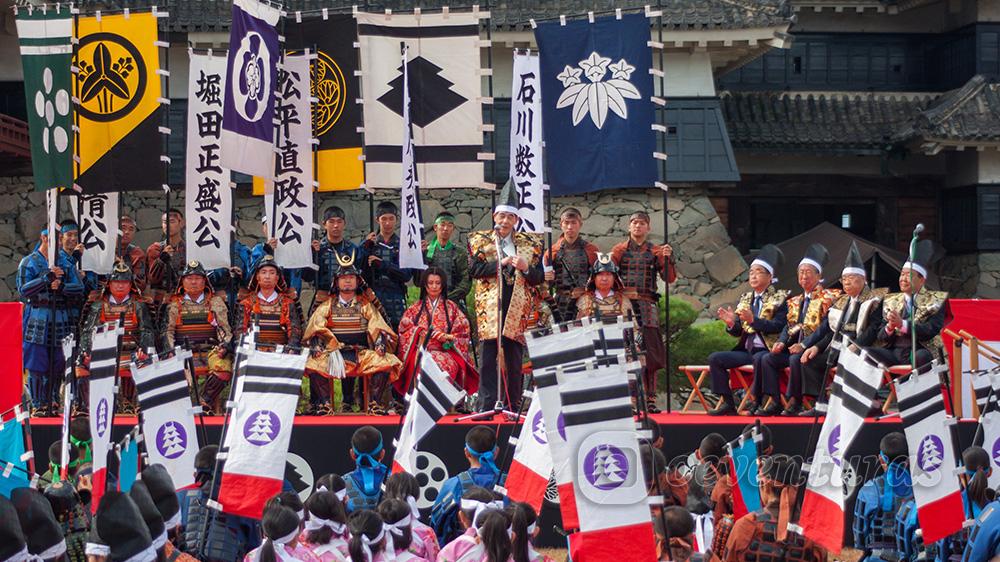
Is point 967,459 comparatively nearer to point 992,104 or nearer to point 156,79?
point 156,79

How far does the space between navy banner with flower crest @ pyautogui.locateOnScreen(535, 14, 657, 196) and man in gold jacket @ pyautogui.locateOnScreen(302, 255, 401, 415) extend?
6.03ft

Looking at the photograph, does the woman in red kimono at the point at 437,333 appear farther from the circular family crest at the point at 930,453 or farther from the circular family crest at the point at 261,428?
the circular family crest at the point at 930,453

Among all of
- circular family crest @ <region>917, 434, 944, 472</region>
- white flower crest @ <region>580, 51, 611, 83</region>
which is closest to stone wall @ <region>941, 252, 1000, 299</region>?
white flower crest @ <region>580, 51, 611, 83</region>

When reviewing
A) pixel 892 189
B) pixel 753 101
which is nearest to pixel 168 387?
pixel 753 101

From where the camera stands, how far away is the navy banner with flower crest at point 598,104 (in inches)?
486

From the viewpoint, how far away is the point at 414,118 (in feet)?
41.1

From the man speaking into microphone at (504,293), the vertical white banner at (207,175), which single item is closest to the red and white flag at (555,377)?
the man speaking into microphone at (504,293)

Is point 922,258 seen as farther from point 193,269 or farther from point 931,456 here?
point 193,269

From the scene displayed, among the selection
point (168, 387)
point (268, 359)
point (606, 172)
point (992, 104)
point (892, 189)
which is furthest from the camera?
point (892, 189)

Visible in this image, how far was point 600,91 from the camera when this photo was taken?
12.4 metres

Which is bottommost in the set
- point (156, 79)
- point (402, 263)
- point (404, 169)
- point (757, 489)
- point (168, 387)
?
point (757, 489)

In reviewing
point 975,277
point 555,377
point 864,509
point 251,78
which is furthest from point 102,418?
point 975,277

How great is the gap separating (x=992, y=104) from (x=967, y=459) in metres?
11.5

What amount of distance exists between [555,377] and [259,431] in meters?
1.94
